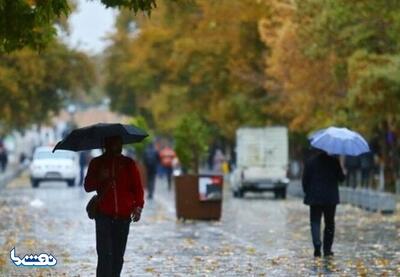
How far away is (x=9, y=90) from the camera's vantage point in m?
53.3

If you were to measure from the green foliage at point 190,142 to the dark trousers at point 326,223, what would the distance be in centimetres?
1403

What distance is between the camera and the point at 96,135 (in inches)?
595

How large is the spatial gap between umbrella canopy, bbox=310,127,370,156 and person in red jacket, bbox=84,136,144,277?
6.27m

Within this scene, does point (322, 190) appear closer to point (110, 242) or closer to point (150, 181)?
point (110, 242)

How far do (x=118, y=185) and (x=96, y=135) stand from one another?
2.11ft

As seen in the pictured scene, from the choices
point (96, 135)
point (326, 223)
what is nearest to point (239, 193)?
point (326, 223)

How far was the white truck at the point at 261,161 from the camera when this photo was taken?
49469 millimetres

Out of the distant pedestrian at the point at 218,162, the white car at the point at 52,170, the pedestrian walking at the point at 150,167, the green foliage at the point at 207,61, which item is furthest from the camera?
the distant pedestrian at the point at 218,162

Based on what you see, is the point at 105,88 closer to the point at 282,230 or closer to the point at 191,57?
the point at 191,57

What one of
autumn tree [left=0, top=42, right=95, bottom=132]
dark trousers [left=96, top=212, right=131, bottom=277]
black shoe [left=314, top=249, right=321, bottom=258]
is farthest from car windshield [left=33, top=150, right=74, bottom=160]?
dark trousers [left=96, top=212, right=131, bottom=277]

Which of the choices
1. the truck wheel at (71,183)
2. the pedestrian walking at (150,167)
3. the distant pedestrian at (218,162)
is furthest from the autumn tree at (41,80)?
the distant pedestrian at (218,162)

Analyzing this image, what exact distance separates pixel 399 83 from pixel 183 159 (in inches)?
225

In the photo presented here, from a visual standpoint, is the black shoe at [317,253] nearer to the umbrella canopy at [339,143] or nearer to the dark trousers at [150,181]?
the umbrella canopy at [339,143]

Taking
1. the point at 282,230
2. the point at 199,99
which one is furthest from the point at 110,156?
the point at 199,99
